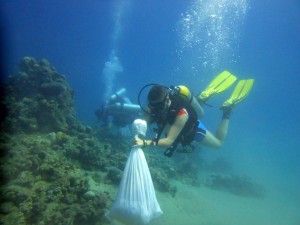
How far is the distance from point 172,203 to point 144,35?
4507 inches

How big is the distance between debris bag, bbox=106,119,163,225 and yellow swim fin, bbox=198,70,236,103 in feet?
16.2

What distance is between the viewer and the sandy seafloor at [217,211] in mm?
8992

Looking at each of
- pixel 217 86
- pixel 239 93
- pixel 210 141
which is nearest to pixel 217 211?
pixel 210 141

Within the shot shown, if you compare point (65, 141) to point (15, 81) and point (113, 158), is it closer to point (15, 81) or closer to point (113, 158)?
point (113, 158)

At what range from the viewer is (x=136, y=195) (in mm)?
4984

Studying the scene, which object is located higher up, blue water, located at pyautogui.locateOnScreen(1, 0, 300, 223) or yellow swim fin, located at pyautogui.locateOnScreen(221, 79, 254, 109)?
blue water, located at pyautogui.locateOnScreen(1, 0, 300, 223)

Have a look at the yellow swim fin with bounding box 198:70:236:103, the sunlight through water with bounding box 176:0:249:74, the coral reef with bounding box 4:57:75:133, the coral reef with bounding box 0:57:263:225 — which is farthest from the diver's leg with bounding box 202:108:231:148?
the sunlight through water with bounding box 176:0:249:74

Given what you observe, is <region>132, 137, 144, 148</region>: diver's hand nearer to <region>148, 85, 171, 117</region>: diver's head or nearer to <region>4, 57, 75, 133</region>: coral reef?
<region>148, 85, 171, 117</region>: diver's head

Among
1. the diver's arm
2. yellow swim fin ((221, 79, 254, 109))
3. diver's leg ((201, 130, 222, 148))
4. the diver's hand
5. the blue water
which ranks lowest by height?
the diver's hand

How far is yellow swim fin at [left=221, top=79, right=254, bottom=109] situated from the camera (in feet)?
33.5

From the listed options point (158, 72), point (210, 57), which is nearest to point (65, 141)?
point (210, 57)

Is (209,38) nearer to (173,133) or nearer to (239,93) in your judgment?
(239,93)

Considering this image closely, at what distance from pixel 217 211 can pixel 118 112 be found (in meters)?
6.52

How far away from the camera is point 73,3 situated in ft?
266
